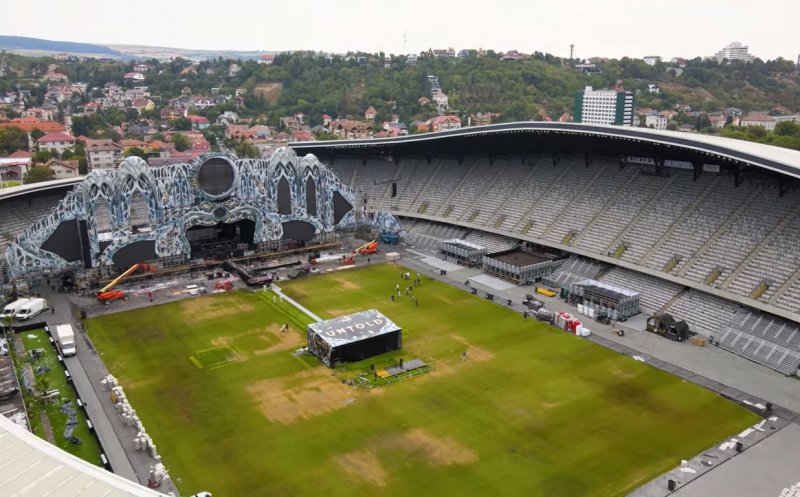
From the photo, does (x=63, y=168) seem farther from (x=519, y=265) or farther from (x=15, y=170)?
(x=519, y=265)

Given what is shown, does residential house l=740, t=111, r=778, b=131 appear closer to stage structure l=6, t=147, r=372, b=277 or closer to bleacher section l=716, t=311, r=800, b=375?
stage structure l=6, t=147, r=372, b=277

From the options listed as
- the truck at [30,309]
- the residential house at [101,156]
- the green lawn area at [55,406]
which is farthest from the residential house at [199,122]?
the green lawn area at [55,406]

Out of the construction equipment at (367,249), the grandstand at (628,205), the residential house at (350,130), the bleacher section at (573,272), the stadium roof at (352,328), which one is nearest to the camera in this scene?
the stadium roof at (352,328)

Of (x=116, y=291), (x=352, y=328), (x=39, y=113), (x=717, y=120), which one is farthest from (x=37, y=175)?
(x=717, y=120)

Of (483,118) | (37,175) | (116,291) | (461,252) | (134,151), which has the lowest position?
(116,291)

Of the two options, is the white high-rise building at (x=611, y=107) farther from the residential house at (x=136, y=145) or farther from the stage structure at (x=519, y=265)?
the stage structure at (x=519, y=265)

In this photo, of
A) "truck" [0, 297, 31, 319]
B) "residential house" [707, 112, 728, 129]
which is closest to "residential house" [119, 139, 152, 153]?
"truck" [0, 297, 31, 319]

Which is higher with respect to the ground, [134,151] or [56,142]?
[56,142]

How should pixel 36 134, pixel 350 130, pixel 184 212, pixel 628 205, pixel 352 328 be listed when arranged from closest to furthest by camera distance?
pixel 352 328, pixel 628 205, pixel 184 212, pixel 36 134, pixel 350 130
